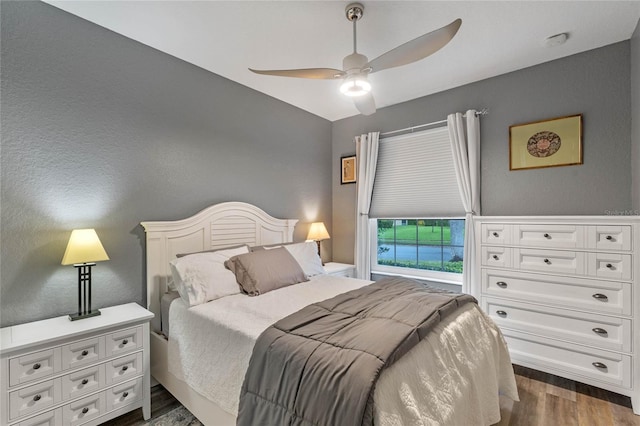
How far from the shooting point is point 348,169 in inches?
163

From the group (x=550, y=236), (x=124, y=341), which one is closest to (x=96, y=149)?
(x=124, y=341)

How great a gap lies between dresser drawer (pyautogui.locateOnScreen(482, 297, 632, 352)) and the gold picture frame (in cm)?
131

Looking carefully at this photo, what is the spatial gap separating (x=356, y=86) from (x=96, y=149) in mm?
1933

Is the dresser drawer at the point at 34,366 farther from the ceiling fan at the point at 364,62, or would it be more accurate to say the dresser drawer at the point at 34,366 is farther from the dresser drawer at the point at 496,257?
the dresser drawer at the point at 496,257

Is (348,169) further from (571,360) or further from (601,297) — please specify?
(571,360)

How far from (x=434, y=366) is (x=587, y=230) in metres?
1.78

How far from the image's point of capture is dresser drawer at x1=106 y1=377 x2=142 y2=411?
1809 millimetres

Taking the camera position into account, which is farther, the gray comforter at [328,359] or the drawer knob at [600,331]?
the drawer knob at [600,331]

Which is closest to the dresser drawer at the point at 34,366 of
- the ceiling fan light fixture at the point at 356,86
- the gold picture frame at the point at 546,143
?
the ceiling fan light fixture at the point at 356,86

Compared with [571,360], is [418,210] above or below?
above

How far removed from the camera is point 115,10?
2004 mm

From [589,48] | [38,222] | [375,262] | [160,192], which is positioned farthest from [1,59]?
[589,48]

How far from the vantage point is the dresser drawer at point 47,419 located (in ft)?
5.04

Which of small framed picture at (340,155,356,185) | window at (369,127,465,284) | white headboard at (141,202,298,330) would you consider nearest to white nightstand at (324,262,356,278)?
window at (369,127,465,284)
